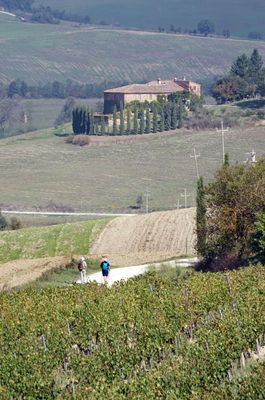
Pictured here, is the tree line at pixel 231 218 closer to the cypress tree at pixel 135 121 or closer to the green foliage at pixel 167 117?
the cypress tree at pixel 135 121

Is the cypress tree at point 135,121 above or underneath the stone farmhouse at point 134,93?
underneath

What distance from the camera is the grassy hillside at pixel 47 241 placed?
194 ft

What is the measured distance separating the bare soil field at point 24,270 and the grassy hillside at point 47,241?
4.95 metres

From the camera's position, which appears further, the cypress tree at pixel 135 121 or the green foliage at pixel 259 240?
the cypress tree at pixel 135 121

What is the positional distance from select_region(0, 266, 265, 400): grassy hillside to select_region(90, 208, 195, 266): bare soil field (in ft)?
51.0

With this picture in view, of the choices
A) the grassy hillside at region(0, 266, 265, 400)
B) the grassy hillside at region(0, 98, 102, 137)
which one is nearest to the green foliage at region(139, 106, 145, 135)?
the grassy hillside at region(0, 98, 102, 137)

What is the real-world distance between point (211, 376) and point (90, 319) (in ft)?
→ 20.5

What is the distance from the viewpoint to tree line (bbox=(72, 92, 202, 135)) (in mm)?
123312

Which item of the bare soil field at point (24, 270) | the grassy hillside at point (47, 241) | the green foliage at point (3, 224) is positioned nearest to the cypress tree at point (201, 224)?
the bare soil field at point (24, 270)

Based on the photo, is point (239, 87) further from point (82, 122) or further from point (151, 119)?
point (82, 122)

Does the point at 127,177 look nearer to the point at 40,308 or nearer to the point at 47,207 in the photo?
the point at 47,207

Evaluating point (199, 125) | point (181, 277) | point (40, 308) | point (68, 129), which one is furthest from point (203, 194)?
point (68, 129)

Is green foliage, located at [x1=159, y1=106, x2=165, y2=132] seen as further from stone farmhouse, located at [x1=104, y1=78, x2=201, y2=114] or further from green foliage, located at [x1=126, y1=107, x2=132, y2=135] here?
stone farmhouse, located at [x1=104, y1=78, x2=201, y2=114]

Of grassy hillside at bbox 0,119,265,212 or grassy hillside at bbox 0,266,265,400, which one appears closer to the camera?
grassy hillside at bbox 0,266,265,400
